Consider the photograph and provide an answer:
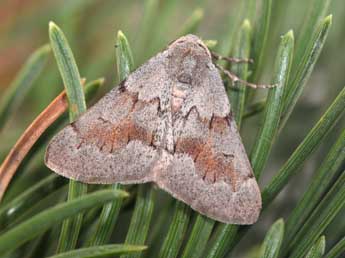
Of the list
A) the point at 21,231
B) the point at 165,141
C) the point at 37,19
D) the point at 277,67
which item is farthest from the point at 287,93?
the point at 37,19

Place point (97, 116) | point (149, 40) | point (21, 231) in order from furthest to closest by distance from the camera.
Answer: point (149, 40)
point (97, 116)
point (21, 231)

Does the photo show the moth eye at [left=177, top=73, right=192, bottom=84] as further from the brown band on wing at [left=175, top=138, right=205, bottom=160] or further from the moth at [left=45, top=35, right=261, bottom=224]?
the brown band on wing at [left=175, top=138, right=205, bottom=160]

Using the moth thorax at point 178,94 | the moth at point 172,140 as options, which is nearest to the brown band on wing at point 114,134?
the moth at point 172,140

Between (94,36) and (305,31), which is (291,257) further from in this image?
(94,36)

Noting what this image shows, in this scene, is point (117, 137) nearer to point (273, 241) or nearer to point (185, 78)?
point (185, 78)

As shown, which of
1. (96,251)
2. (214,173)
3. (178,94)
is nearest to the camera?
(96,251)

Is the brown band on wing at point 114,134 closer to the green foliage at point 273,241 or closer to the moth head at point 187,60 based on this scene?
the moth head at point 187,60

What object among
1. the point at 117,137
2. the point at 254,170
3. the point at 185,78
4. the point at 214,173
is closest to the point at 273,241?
the point at 254,170
